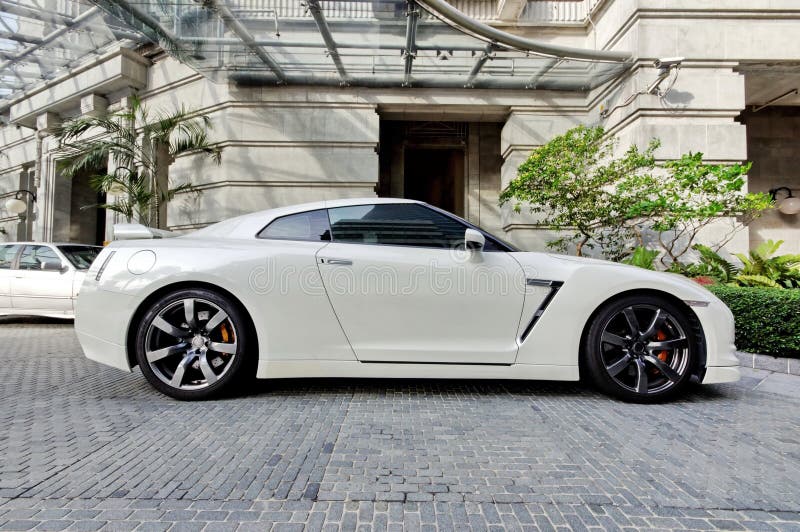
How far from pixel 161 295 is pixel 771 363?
5043mm

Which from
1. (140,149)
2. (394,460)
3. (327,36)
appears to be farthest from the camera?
(140,149)

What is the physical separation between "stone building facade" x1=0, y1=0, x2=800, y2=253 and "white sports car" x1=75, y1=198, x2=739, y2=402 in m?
5.16

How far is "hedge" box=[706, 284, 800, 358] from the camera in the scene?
3273 millimetres

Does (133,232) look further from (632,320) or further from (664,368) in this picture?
(664,368)

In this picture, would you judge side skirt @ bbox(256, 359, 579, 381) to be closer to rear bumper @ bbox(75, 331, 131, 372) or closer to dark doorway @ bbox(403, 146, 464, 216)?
rear bumper @ bbox(75, 331, 131, 372)

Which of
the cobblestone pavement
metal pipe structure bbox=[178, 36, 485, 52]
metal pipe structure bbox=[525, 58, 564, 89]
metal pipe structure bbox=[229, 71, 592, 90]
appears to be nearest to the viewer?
the cobblestone pavement

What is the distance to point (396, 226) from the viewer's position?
256 centimetres

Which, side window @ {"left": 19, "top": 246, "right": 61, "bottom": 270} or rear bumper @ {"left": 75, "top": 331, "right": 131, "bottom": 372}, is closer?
rear bumper @ {"left": 75, "top": 331, "right": 131, "bottom": 372}

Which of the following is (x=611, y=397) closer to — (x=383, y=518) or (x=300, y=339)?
(x=383, y=518)

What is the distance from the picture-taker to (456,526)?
1.20 meters

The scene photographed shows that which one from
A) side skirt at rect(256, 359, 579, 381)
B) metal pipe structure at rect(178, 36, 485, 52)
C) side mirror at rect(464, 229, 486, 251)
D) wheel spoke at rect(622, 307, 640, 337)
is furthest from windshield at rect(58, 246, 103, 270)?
wheel spoke at rect(622, 307, 640, 337)

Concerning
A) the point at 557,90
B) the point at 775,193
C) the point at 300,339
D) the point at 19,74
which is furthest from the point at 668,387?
the point at 19,74

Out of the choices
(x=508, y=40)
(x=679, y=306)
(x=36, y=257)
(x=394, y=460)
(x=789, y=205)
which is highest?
(x=508, y=40)

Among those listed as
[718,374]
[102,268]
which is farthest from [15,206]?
[718,374]
